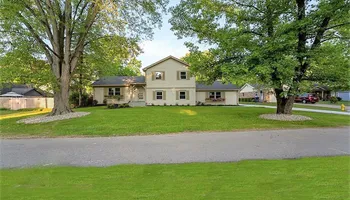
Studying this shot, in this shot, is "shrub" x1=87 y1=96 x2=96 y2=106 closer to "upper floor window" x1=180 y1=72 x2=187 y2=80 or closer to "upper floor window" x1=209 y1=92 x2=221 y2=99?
"upper floor window" x1=180 y1=72 x2=187 y2=80

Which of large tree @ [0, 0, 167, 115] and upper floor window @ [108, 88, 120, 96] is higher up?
large tree @ [0, 0, 167, 115]

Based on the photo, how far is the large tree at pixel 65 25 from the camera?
1374 cm

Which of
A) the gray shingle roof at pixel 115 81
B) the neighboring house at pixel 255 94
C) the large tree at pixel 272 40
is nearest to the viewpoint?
the large tree at pixel 272 40

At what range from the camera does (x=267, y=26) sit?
1338cm

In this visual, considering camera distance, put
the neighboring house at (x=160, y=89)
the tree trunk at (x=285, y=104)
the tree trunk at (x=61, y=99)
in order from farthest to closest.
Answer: the neighboring house at (x=160, y=89)
the tree trunk at (x=61, y=99)
the tree trunk at (x=285, y=104)

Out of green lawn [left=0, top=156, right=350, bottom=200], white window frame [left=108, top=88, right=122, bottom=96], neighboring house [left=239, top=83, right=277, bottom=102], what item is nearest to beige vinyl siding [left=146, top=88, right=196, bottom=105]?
white window frame [left=108, top=88, right=122, bottom=96]

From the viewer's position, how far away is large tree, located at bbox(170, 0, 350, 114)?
11516 mm

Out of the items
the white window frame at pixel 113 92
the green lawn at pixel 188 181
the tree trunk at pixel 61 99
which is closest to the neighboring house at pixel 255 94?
the white window frame at pixel 113 92

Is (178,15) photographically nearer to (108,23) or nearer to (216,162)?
(108,23)

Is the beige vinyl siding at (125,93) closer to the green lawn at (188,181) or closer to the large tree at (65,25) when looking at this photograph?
the large tree at (65,25)

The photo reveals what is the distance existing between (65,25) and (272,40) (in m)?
13.7

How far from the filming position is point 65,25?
14.7 metres

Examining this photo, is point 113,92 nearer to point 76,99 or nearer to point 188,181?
point 76,99

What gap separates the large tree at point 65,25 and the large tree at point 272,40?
3.28m
